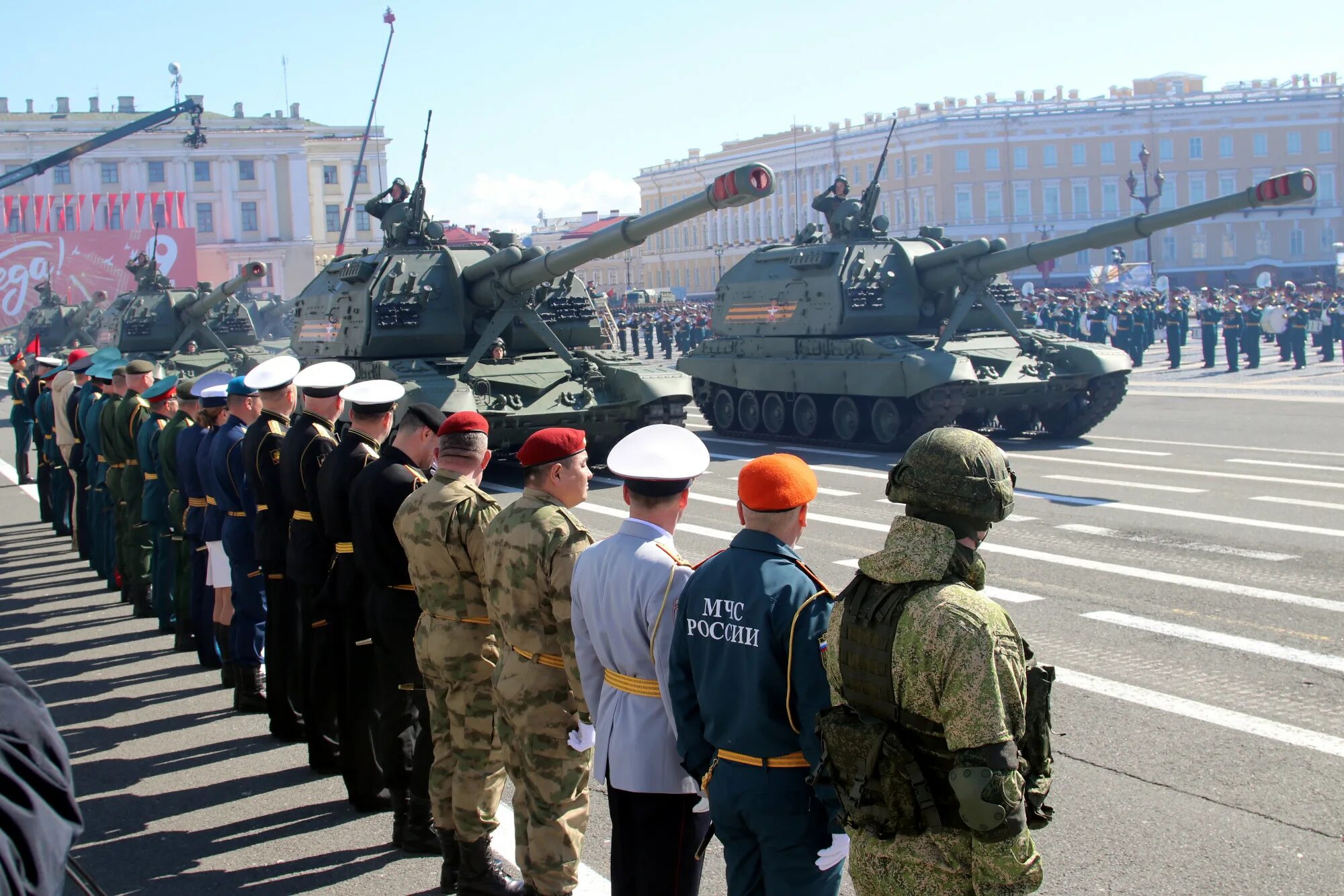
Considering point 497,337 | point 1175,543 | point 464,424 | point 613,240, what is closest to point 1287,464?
point 1175,543

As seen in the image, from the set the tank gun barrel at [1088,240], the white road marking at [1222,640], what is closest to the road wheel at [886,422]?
the tank gun barrel at [1088,240]

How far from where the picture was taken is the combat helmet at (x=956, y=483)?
342 centimetres

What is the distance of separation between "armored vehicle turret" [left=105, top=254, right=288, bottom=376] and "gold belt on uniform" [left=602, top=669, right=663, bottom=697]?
2269 cm

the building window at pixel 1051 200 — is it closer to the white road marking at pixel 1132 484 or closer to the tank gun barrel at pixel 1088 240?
the tank gun barrel at pixel 1088 240

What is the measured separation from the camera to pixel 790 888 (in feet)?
12.4

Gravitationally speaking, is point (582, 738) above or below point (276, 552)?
below

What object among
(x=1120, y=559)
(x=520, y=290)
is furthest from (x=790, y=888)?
(x=520, y=290)

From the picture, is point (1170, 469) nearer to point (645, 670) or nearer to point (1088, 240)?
point (1088, 240)

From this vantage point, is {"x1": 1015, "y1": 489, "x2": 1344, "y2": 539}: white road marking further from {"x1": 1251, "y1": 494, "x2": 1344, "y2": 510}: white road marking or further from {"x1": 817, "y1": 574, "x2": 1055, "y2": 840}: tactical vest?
{"x1": 817, "y1": 574, "x2": 1055, "y2": 840}: tactical vest

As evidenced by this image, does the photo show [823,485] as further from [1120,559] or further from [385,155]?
[385,155]

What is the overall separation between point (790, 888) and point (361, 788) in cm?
314

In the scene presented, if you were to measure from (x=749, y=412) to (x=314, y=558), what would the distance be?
16823mm

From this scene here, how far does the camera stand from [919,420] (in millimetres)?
19281

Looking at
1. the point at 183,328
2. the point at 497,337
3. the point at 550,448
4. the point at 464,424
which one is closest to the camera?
the point at 550,448
